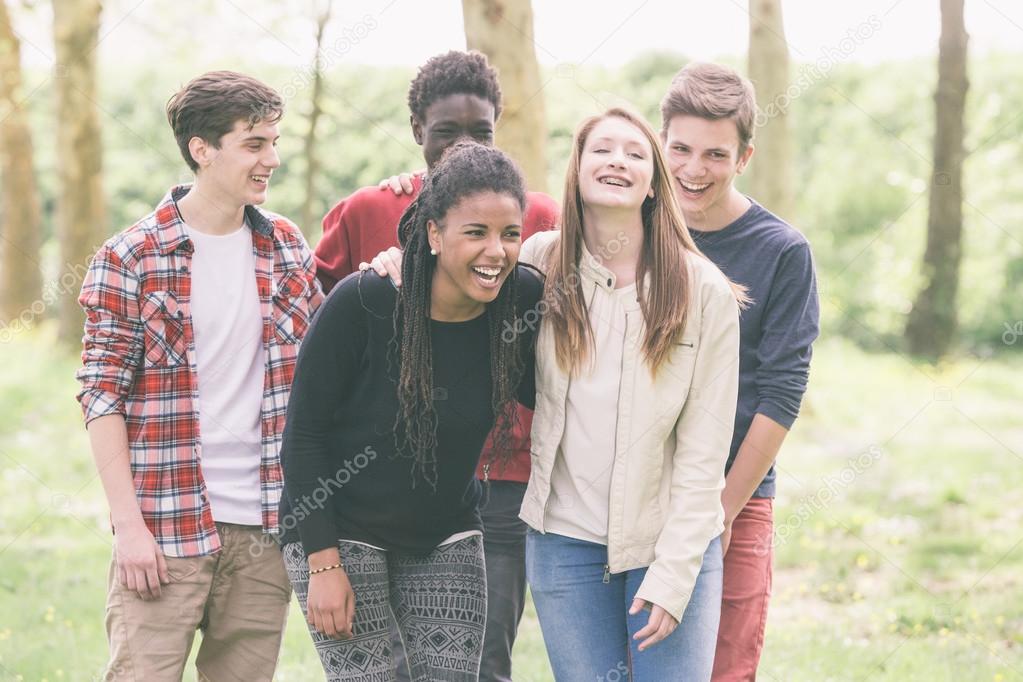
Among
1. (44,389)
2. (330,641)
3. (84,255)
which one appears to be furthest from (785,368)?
(84,255)

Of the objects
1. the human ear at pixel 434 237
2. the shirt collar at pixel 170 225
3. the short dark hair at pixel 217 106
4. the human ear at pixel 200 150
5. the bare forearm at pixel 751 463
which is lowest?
the bare forearm at pixel 751 463

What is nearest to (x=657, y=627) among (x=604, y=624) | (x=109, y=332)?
(x=604, y=624)

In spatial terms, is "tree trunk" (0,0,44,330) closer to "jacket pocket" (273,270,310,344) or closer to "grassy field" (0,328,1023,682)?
"grassy field" (0,328,1023,682)

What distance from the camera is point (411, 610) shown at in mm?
2719

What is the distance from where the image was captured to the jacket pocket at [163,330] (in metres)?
2.79

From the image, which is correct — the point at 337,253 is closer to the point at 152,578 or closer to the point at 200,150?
the point at 200,150

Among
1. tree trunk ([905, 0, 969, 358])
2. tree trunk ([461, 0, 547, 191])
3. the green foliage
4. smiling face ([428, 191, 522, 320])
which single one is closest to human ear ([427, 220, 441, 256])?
smiling face ([428, 191, 522, 320])

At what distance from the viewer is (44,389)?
10742mm

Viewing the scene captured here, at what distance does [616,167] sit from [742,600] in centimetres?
119

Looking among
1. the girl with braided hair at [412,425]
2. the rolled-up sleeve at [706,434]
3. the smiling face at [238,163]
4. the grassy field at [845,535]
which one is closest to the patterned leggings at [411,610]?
the girl with braided hair at [412,425]

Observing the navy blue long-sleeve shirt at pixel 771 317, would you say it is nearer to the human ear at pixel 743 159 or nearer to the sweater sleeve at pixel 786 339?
the sweater sleeve at pixel 786 339

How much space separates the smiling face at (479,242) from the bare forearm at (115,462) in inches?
35.0

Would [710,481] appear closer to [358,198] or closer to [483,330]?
[483,330]

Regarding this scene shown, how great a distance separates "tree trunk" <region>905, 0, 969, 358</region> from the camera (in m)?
12.3
